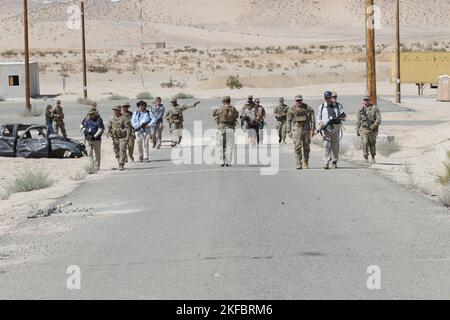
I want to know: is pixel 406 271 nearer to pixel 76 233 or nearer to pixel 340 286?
pixel 340 286

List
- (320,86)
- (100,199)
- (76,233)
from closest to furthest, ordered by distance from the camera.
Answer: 1. (76,233)
2. (100,199)
3. (320,86)

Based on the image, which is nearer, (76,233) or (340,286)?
(340,286)

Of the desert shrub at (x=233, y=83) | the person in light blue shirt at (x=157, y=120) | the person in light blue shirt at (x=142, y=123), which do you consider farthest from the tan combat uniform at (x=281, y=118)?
the desert shrub at (x=233, y=83)

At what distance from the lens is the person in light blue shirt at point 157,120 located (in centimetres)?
3125

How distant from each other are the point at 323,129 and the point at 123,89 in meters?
65.5

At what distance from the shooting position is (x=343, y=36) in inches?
6826

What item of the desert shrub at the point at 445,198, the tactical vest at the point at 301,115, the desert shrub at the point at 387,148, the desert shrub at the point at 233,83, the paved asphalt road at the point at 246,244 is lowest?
the paved asphalt road at the point at 246,244

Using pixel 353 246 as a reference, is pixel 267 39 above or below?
above

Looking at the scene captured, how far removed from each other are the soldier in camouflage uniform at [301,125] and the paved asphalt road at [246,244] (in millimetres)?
2379

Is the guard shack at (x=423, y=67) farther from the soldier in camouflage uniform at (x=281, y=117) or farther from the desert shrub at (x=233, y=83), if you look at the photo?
the soldier in camouflage uniform at (x=281, y=117)

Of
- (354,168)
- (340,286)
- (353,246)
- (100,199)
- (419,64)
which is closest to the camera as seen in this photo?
(340,286)

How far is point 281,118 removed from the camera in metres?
33.1

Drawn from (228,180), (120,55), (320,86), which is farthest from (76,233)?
(120,55)

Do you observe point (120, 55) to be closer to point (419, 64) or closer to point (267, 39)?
point (267, 39)
